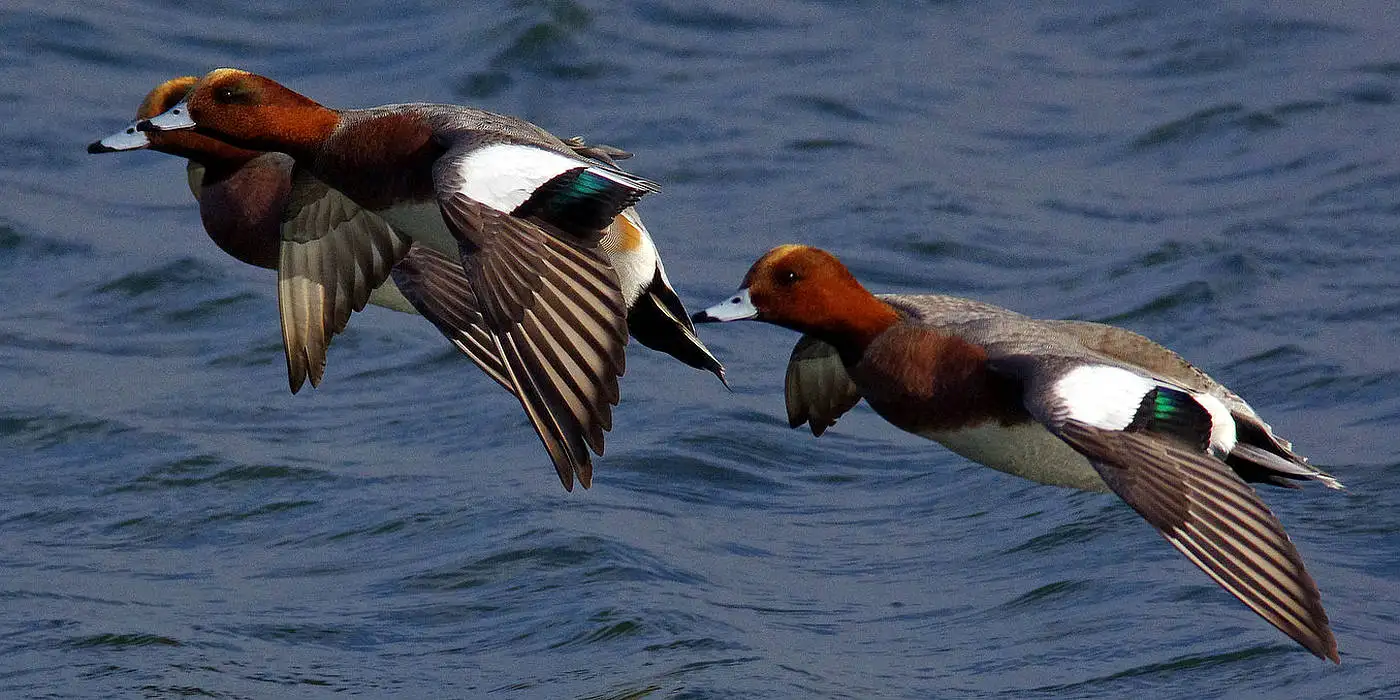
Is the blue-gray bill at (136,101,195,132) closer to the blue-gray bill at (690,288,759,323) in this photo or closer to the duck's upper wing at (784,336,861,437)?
the blue-gray bill at (690,288,759,323)

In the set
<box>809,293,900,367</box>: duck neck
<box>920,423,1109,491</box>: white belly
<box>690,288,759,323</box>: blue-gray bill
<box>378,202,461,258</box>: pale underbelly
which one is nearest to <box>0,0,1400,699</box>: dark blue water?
<box>920,423,1109,491</box>: white belly

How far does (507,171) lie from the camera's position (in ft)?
18.1

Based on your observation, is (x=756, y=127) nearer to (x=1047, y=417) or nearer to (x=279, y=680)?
(x=279, y=680)

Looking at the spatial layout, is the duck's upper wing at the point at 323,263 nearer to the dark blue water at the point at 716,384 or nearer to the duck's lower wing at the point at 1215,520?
the dark blue water at the point at 716,384

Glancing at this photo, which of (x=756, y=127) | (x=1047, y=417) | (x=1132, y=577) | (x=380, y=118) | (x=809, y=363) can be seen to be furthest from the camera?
(x=756, y=127)

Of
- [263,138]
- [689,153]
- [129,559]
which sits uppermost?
[263,138]

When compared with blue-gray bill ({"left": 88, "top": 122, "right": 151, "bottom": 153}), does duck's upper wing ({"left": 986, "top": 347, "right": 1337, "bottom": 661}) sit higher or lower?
lower

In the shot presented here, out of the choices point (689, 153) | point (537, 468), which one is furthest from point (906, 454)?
point (689, 153)

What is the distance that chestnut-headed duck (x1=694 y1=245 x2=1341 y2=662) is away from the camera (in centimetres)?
514

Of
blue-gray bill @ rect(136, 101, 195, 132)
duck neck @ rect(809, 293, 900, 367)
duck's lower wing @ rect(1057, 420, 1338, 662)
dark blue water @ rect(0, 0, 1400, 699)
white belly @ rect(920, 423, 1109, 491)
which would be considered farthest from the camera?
dark blue water @ rect(0, 0, 1400, 699)

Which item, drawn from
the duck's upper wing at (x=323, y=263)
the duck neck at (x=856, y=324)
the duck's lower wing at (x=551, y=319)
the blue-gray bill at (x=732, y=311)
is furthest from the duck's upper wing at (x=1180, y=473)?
the duck's upper wing at (x=323, y=263)

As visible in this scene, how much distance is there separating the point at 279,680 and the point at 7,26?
28.7 feet

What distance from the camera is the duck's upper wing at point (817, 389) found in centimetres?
672

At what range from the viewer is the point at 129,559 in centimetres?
796
